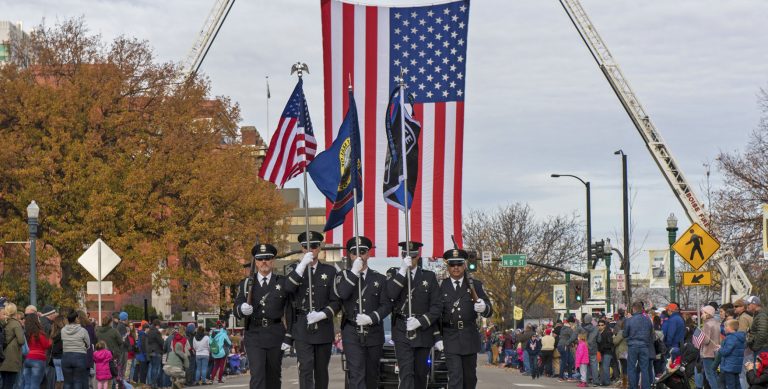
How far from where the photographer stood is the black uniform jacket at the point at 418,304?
54.2 ft

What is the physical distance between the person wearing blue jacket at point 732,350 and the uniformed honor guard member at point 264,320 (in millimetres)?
7459

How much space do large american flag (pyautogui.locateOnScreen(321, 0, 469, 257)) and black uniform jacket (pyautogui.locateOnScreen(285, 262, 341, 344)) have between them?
363 cm

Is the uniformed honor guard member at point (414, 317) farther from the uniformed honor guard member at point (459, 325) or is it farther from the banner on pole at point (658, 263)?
the banner on pole at point (658, 263)

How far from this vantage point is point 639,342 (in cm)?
2512

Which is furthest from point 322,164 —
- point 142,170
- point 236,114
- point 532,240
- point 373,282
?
point 532,240

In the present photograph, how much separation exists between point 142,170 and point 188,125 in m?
4.27

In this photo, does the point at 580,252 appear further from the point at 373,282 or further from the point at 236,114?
the point at 373,282

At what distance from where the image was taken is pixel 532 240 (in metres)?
86.6

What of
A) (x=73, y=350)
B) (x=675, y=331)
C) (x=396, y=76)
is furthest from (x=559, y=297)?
(x=396, y=76)

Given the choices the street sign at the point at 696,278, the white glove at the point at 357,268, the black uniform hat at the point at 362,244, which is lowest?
the street sign at the point at 696,278

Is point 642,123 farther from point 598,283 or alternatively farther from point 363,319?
point 363,319

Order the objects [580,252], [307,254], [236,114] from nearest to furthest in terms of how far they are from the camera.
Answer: [307,254], [236,114], [580,252]

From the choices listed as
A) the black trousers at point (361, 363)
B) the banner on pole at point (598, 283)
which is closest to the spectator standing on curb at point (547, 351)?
the banner on pole at point (598, 283)

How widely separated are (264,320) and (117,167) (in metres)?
33.0
